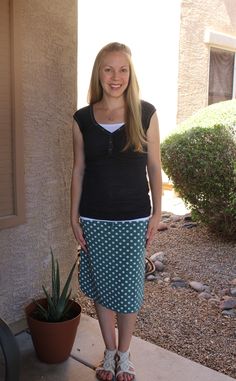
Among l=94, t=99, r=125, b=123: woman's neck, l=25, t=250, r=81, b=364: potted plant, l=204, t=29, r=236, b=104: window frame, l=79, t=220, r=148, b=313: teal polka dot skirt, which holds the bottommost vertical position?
l=25, t=250, r=81, b=364: potted plant

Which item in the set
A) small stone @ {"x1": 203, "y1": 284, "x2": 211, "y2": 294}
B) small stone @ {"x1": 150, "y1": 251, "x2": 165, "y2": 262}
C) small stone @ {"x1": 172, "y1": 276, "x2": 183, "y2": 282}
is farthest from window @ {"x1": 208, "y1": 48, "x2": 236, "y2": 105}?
small stone @ {"x1": 203, "y1": 284, "x2": 211, "y2": 294}

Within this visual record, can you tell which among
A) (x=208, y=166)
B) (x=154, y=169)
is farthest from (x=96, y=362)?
(x=208, y=166)

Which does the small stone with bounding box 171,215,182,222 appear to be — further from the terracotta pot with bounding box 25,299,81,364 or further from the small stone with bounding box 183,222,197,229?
the terracotta pot with bounding box 25,299,81,364

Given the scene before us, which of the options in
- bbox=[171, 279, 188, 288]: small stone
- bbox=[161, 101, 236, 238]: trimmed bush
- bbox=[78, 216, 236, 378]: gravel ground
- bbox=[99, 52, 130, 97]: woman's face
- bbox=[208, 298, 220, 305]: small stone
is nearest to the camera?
bbox=[99, 52, 130, 97]: woman's face

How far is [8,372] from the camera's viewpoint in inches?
70.3

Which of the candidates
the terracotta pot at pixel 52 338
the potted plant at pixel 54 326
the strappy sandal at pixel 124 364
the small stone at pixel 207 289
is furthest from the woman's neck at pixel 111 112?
the small stone at pixel 207 289

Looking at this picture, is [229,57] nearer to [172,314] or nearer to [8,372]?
[172,314]

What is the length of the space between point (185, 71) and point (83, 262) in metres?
6.00

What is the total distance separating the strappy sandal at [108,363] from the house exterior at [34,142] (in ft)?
2.33

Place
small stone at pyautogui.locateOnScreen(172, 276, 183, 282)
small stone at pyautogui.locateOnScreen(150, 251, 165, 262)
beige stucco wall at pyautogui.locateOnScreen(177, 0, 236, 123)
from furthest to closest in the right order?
beige stucco wall at pyautogui.locateOnScreen(177, 0, 236, 123), small stone at pyautogui.locateOnScreen(150, 251, 165, 262), small stone at pyautogui.locateOnScreen(172, 276, 183, 282)

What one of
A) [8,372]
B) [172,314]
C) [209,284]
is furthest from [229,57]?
[8,372]

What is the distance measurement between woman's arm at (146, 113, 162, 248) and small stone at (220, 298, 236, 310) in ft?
4.51

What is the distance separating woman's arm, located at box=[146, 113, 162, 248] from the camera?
92.2 inches

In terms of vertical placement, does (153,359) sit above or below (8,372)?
below
